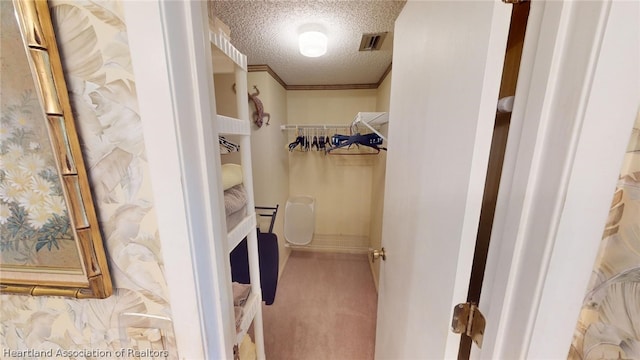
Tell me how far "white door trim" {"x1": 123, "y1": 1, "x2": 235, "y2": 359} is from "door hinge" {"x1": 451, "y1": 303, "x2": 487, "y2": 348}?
578 mm

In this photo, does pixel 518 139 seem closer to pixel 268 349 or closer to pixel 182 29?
pixel 182 29

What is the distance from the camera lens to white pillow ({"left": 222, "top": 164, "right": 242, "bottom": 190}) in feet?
2.37

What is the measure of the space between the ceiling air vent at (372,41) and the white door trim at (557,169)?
126cm

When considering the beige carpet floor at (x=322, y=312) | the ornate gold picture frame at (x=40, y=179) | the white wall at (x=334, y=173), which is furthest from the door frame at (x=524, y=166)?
the white wall at (x=334, y=173)

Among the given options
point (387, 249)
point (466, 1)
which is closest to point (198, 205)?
point (466, 1)

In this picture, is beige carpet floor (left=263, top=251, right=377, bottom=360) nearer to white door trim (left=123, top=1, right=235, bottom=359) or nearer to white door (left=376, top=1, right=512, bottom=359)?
white door (left=376, top=1, right=512, bottom=359)

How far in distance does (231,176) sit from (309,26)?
1123mm

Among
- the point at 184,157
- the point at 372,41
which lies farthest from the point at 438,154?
the point at 372,41

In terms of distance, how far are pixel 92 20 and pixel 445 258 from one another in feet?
2.90

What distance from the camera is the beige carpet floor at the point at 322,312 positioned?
5.34 feet

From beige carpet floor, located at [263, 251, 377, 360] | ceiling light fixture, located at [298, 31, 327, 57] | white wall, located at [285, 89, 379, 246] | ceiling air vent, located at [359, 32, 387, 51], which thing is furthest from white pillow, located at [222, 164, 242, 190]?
white wall, located at [285, 89, 379, 246]

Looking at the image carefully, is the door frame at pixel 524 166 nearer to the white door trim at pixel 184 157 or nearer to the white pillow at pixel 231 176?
the white door trim at pixel 184 157

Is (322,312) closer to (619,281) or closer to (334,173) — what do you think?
(334,173)

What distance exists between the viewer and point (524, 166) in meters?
0.39
